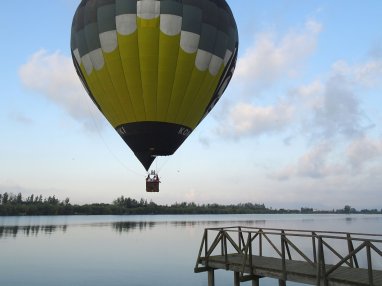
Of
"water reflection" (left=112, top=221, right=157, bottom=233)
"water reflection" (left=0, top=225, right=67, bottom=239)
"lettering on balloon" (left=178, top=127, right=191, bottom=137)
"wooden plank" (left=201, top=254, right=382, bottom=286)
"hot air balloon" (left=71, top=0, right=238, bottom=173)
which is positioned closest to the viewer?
"wooden plank" (left=201, top=254, right=382, bottom=286)

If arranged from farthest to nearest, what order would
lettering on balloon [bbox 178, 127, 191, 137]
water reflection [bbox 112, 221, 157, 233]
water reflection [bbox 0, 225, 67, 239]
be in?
water reflection [bbox 112, 221, 157, 233] < water reflection [bbox 0, 225, 67, 239] < lettering on balloon [bbox 178, 127, 191, 137]

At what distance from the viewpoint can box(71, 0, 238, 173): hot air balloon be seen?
1708cm

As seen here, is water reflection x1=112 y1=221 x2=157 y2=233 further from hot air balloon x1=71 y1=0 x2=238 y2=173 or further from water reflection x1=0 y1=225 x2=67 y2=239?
hot air balloon x1=71 y1=0 x2=238 y2=173

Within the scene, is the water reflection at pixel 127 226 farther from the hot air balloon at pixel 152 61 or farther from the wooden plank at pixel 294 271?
the wooden plank at pixel 294 271

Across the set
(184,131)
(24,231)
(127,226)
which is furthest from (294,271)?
(127,226)

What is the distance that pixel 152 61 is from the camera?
17078mm

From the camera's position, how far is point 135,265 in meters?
41.4

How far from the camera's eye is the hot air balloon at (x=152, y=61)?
672 inches

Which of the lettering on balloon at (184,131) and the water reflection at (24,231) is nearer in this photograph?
the lettering on balloon at (184,131)

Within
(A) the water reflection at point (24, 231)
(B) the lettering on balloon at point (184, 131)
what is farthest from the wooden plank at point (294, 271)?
(A) the water reflection at point (24, 231)

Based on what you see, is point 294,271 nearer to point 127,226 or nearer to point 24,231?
point 24,231

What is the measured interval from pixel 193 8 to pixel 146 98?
4706mm

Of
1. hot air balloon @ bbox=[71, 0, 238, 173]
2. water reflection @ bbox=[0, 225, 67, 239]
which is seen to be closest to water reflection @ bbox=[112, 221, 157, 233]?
water reflection @ bbox=[0, 225, 67, 239]

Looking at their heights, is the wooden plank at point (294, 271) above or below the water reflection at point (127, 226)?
above
